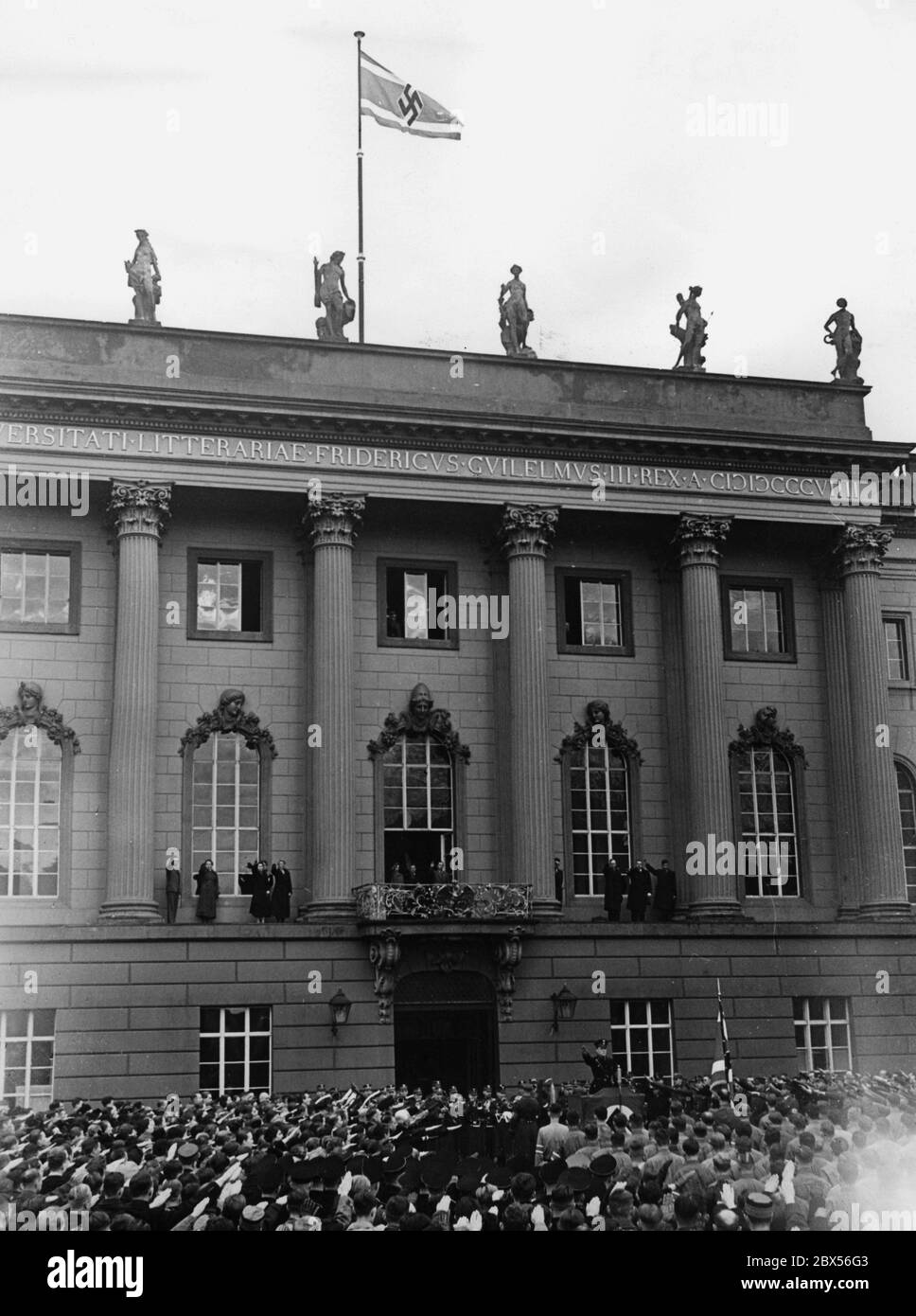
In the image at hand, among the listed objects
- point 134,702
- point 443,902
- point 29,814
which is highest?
point 134,702

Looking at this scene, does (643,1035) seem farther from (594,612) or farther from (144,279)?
(144,279)

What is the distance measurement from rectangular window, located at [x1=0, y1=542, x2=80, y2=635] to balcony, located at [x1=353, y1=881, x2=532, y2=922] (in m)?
9.62

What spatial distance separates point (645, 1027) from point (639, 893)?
3.27 metres

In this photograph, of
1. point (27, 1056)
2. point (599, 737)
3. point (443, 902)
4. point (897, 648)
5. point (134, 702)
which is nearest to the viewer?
point (27, 1056)

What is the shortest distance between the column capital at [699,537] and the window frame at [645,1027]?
11.2m

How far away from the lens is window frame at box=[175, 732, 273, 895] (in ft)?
133

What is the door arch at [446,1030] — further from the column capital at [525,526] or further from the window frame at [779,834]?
the column capital at [525,526]

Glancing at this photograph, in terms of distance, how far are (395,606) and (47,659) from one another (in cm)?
872

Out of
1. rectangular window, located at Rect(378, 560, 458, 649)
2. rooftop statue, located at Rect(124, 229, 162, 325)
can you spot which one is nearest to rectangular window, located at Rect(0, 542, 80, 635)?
rooftop statue, located at Rect(124, 229, 162, 325)

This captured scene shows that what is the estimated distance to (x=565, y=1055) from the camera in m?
39.9

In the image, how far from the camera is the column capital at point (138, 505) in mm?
40500

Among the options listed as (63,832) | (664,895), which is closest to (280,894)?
A: (63,832)

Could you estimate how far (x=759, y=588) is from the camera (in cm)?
4653
